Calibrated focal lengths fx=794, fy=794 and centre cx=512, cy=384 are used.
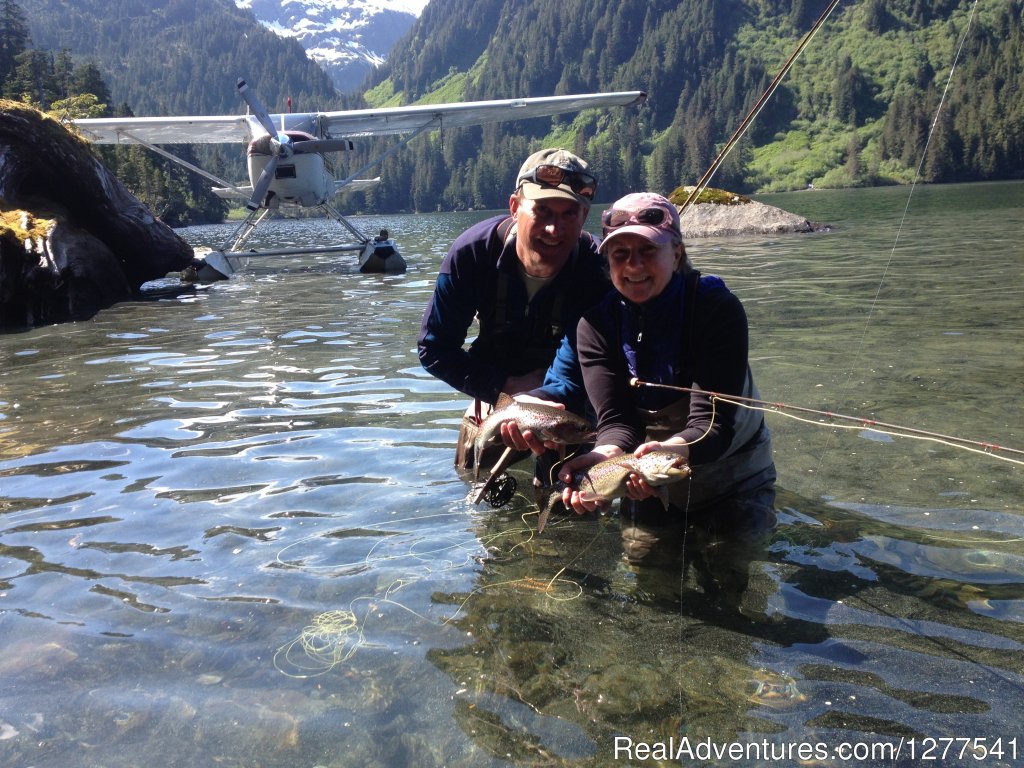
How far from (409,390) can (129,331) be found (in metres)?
7.72

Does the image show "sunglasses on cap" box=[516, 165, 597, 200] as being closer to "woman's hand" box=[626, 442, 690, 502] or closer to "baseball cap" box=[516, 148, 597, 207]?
"baseball cap" box=[516, 148, 597, 207]

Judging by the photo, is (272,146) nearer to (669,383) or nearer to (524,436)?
(524,436)

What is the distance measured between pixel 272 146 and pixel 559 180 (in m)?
24.0

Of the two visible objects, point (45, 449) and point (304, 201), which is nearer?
point (45, 449)

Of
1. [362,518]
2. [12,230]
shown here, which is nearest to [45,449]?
[362,518]

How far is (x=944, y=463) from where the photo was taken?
588cm

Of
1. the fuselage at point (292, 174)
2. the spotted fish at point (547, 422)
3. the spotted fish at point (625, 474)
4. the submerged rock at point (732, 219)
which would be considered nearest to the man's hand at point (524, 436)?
the spotted fish at point (547, 422)

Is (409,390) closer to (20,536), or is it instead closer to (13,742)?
(20,536)

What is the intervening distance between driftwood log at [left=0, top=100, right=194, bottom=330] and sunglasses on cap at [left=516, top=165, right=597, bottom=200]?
13842 millimetres

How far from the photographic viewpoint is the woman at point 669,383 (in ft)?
13.6

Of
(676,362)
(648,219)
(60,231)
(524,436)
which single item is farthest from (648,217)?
(60,231)

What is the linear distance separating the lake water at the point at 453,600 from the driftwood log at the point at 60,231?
8.07 m

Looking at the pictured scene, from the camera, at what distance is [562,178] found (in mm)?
4738

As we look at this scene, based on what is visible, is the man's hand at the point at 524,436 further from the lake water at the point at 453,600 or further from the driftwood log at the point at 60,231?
the driftwood log at the point at 60,231
